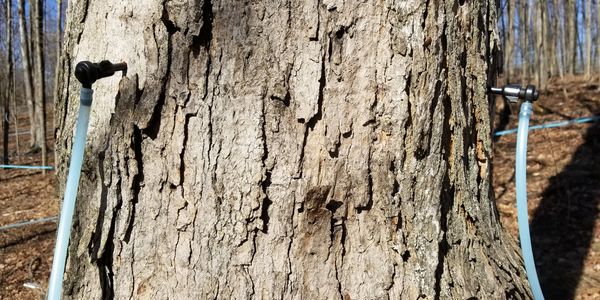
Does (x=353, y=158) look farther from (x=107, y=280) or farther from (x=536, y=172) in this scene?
(x=536, y=172)

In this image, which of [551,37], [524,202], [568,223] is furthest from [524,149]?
[551,37]

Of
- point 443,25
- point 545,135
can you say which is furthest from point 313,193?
point 545,135

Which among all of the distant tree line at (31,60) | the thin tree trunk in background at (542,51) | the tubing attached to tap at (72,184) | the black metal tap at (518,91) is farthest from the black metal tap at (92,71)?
the thin tree trunk in background at (542,51)

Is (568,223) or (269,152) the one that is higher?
(269,152)

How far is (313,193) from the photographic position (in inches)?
44.9

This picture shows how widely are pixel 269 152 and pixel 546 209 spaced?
4.98 m

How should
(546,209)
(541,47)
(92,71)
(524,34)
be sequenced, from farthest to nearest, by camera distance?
(524,34) < (541,47) < (546,209) < (92,71)

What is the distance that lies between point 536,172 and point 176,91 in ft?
19.6

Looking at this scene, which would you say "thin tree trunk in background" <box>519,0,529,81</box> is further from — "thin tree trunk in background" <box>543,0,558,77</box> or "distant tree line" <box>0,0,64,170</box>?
"distant tree line" <box>0,0,64,170</box>

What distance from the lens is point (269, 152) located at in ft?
3.68

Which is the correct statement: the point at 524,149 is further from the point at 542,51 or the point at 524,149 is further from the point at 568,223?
the point at 542,51

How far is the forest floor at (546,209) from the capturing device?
4.08m

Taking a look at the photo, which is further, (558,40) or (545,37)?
(558,40)

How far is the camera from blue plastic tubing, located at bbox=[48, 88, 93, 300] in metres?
1.13
